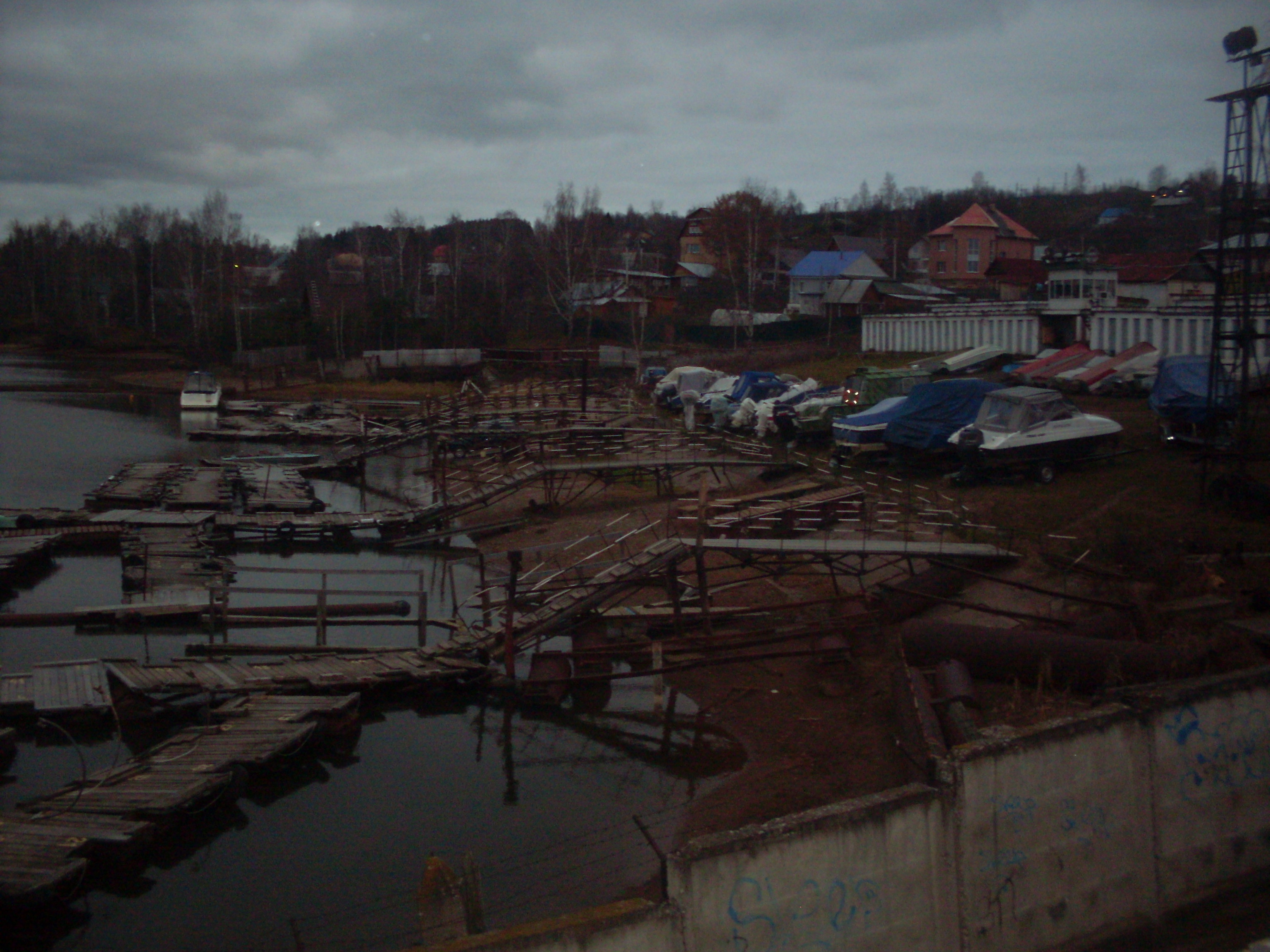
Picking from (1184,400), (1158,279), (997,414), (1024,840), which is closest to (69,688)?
(1024,840)

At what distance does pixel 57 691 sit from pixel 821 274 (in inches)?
2369

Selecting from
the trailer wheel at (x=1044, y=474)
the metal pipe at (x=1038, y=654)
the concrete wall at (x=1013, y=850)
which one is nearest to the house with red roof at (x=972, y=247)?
the trailer wheel at (x=1044, y=474)

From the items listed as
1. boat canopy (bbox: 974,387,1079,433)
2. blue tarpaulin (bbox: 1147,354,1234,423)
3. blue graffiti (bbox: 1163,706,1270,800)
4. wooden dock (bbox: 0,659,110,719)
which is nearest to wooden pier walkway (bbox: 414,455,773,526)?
boat canopy (bbox: 974,387,1079,433)

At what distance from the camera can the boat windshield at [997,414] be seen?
2308 cm

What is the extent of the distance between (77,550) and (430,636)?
12.4m

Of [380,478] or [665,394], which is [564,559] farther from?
[665,394]

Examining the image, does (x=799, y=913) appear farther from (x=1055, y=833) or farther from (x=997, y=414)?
(x=997, y=414)

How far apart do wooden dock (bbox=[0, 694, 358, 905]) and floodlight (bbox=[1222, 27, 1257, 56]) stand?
18.2 m

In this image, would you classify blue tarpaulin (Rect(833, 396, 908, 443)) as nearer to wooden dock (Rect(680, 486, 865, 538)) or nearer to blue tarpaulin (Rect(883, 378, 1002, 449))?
blue tarpaulin (Rect(883, 378, 1002, 449))

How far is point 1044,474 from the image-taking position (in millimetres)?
22516

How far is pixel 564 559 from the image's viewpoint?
23.1 m

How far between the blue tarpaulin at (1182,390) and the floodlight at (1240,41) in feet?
22.9

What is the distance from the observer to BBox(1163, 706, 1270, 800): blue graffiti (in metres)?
9.50

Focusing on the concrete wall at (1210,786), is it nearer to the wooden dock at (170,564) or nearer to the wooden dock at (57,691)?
the wooden dock at (57,691)
